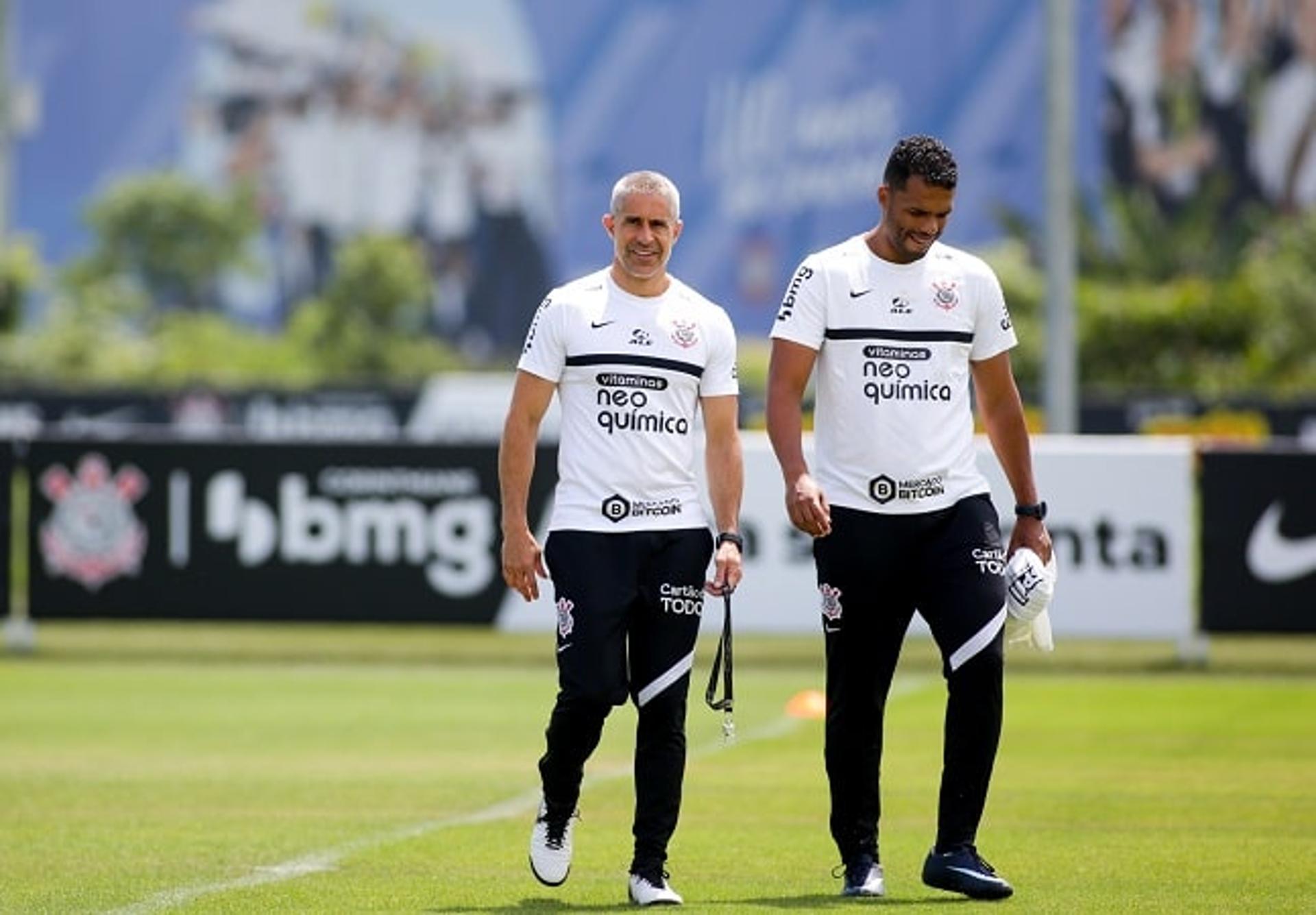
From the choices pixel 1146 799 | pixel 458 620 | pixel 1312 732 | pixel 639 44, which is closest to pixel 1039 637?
pixel 1146 799

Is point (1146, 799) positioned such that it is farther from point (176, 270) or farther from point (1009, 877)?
point (176, 270)

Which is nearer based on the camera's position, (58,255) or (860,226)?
(860,226)

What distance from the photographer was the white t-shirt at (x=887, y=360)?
31.4 ft

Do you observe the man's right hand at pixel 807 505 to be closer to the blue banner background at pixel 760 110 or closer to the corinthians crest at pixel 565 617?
the corinthians crest at pixel 565 617

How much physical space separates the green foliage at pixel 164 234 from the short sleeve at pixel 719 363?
266 ft

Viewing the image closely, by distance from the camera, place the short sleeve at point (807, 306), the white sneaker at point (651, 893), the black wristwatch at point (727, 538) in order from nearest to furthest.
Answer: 1. the white sneaker at point (651, 893)
2. the black wristwatch at point (727, 538)
3. the short sleeve at point (807, 306)

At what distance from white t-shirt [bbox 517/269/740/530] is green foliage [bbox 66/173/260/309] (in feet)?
266

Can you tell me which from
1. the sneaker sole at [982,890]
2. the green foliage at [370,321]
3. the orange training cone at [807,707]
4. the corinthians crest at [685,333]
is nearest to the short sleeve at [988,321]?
the corinthians crest at [685,333]

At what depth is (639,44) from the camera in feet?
317

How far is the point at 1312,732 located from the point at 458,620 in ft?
23.3

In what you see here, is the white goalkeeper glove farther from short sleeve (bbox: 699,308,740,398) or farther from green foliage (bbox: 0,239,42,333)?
green foliage (bbox: 0,239,42,333)

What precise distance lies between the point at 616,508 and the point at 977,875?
1.58 meters

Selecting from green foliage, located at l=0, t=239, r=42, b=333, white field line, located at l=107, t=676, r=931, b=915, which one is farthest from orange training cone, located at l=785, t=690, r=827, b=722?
green foliage, located at l=0, t=239, r=42, b=333

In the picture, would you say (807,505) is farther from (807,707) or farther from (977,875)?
(807,707)
